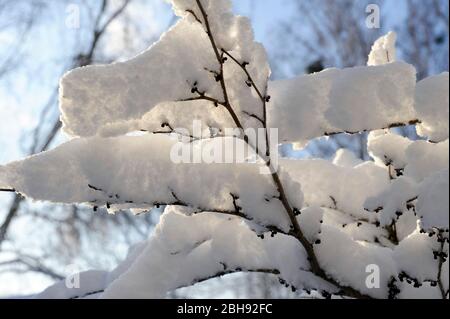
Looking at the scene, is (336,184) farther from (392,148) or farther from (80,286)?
(80,286)

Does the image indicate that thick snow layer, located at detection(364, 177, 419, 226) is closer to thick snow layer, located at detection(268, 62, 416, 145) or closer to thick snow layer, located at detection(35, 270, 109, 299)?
thick snow layer, located at detection(268, 62, 416, 145)

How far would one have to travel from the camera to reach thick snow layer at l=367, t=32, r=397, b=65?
1713 mm

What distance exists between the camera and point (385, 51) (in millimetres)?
1728

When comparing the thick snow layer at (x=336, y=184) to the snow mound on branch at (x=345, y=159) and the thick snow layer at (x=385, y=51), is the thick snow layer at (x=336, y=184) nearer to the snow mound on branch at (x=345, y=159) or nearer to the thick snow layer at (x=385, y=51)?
the thick snow layer at (x=385, y=51)

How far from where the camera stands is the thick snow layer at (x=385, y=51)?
1713 mm

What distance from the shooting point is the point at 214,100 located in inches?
48.1

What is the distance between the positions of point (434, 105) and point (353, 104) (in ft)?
0.62

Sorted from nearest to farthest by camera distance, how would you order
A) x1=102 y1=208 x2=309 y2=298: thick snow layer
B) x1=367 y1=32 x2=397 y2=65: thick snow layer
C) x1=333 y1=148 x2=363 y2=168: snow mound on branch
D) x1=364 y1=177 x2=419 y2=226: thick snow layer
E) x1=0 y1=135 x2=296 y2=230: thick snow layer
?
x1=364 y1=177 x2=419 y2=226: thick snow layer → x1=0 y1=135 x2=296 y2=230: thick snow layer → x1=102 y1=208 x2=309 y2=298: thick snow layer → x1=367 y1=32 x2=397 y2=65: thick snow layer → x1=333 y1=148 x2=363 y2=168: snow mound on branch

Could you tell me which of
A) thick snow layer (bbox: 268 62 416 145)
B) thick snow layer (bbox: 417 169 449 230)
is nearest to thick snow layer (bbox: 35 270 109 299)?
thick snow layer (bbox: 268 62 416 145)

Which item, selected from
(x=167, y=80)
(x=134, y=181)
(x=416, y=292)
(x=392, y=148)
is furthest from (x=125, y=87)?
(x=416, y=292)

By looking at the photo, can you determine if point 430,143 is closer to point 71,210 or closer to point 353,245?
point 353,245

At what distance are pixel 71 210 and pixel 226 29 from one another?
21.8 feet

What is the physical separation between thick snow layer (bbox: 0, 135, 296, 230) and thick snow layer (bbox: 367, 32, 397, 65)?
66 cm
